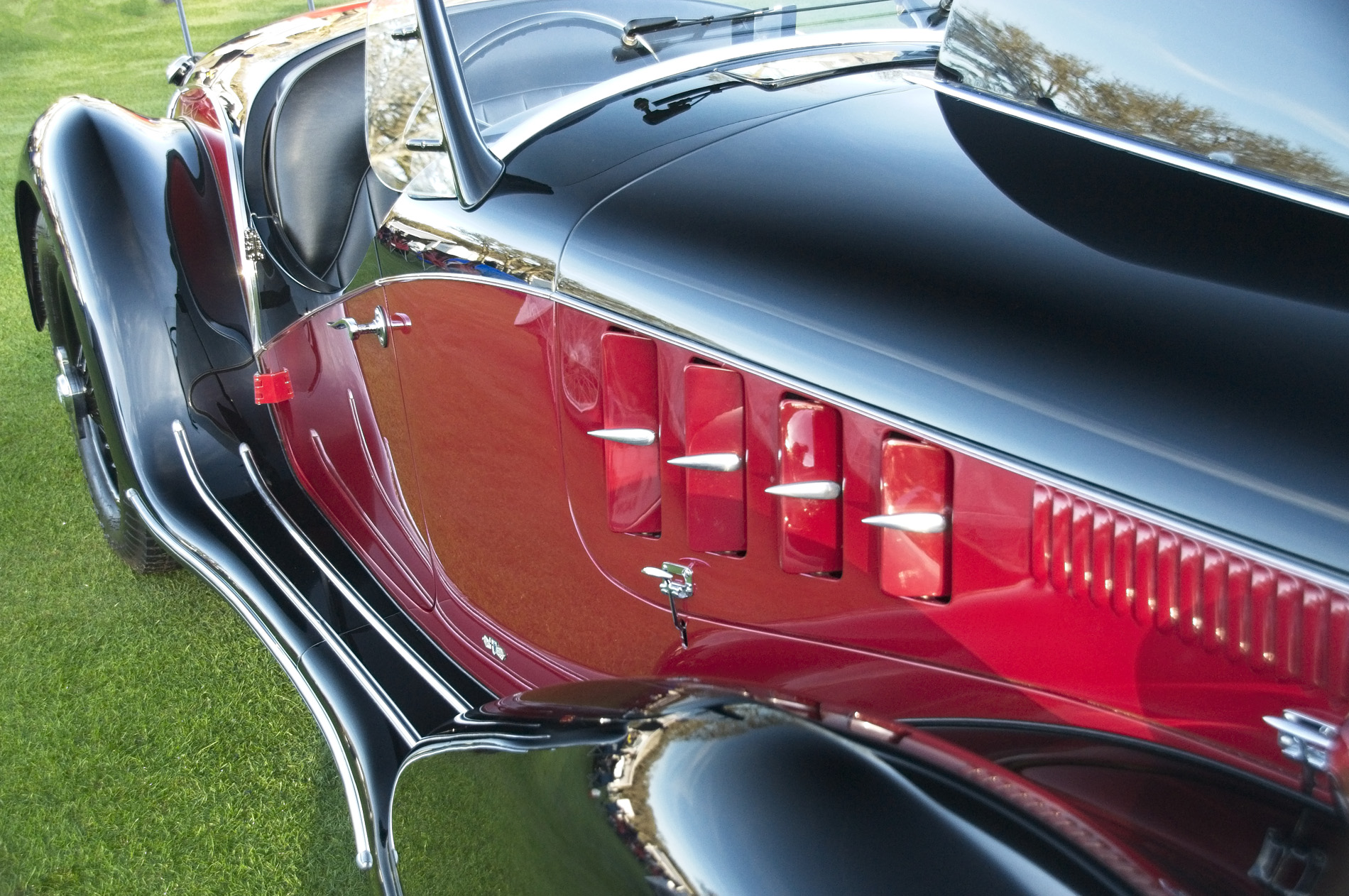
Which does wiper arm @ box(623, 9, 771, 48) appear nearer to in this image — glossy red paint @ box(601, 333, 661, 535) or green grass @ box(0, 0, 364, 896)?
glossy red paint @ box(601, 333, 661, 535)

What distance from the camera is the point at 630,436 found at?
1.51m

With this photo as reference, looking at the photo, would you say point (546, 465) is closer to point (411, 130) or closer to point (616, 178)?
point (616, 178)

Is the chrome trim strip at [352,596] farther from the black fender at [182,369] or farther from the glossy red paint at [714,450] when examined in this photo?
the glossy red paint at [714,450]

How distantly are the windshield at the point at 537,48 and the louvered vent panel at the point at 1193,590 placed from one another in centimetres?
108

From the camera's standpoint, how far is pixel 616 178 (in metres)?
1.55

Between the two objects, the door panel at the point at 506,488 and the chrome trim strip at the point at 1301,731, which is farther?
the door panel at the point at 506,488

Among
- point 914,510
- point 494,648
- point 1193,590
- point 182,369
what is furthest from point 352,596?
point 1193,590

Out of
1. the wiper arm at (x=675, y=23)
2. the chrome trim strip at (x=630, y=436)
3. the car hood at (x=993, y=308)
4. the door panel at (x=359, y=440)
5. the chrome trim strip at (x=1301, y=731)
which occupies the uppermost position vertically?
the wiper arm at (x=675, y=23)

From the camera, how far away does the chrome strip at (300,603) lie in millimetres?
2002

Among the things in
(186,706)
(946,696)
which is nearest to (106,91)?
(186,706)

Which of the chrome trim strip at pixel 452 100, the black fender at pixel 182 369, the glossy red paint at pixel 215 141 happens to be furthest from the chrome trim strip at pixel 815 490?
the glossy red paint at pixel 215 141

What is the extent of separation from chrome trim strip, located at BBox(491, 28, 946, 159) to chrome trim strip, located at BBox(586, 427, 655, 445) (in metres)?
0.51

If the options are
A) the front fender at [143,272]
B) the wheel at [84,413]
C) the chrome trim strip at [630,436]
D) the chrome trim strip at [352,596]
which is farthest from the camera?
the wheel at [84,413]

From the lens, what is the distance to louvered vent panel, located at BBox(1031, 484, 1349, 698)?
96 centimetres
